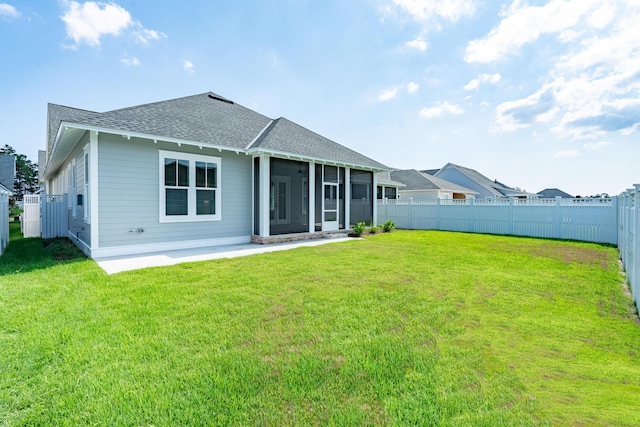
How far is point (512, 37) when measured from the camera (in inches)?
398

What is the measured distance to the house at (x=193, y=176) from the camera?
777cm

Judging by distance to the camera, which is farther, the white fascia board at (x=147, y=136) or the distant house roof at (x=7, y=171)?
the distant house roof at (x=7, y=171)

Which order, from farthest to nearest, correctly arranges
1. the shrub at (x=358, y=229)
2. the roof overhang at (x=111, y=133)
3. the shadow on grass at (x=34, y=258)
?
the shrub at (x=358, y=229), the roof overhang at (x=111, y=133), the shadow on grass at (x=34, y=258)

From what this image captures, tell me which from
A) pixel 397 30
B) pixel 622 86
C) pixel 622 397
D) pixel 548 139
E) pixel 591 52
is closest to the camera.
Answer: pixel 622 397

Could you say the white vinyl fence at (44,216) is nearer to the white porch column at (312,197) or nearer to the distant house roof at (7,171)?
the distant house roof at (7,171)

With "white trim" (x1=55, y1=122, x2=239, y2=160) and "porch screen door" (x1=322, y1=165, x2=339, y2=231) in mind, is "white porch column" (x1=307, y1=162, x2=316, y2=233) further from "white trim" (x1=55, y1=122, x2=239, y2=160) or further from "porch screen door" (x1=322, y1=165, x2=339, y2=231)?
"white trim" (x1=55, y1=122, x2=239, y2=160)

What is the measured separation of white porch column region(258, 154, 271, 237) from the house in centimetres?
4

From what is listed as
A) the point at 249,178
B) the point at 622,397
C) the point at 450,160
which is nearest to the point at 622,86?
the point at 622,397

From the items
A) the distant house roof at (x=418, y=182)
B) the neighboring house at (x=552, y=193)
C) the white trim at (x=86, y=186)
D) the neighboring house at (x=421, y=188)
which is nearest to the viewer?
the white trim at (x=86, y=186)

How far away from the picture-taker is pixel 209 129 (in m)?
10.1

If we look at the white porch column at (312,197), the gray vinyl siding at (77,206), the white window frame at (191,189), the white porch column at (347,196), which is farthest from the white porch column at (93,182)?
the white porch column at (347,196)

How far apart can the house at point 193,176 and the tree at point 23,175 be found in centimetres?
3376

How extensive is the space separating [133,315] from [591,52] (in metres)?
14.2

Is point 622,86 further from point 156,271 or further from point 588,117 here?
point 156,271
